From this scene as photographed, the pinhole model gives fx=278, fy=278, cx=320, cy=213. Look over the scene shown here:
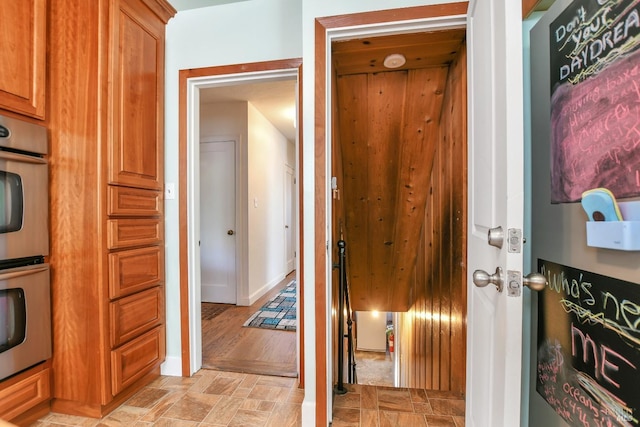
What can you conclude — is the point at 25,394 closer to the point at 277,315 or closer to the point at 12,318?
the point at 12,318

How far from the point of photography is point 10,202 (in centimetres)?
125

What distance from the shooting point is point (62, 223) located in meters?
1.46

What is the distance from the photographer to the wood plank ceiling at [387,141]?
5.55 feet

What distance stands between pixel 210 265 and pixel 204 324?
35.7 inches

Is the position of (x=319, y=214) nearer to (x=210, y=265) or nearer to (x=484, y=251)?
(x=484, y=251)

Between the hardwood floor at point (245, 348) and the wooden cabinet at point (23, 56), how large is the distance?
6.19ft

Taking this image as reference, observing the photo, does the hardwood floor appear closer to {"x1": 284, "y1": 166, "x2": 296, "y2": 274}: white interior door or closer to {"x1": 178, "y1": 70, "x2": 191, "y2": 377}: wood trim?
{"x1": 178, "y1": 70, "x2": 191, "y2": 377}: wood trim

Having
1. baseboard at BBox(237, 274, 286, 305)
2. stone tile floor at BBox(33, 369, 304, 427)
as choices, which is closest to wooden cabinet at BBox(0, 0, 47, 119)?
stone tile floor at BBox(33, 369, 304, 427)

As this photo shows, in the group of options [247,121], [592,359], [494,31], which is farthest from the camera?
[247,121]

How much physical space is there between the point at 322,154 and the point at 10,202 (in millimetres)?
1432

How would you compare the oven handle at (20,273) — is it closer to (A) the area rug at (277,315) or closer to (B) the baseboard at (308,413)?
(B) the baseboard at (308,413)

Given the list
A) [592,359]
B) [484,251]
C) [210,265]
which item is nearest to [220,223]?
[210,265]

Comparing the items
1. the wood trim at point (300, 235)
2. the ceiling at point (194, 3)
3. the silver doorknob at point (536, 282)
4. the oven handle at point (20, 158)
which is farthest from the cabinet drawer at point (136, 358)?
the ceiling at point (194, 3)

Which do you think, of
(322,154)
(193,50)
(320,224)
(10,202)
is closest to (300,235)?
(320,224)
